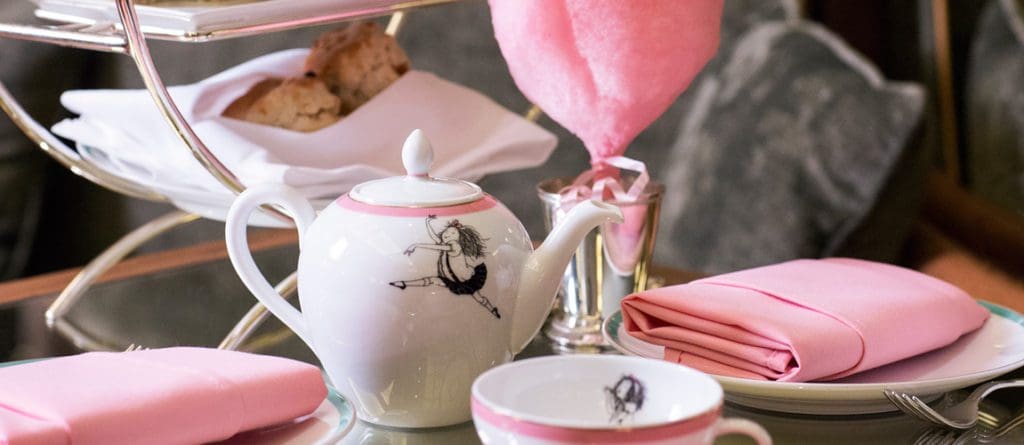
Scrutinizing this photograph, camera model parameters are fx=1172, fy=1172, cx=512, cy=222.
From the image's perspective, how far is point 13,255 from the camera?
1333 mm

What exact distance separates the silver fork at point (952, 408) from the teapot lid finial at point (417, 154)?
0.71 ft

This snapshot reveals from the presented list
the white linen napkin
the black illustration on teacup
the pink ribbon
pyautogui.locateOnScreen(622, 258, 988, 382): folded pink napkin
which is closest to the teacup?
the black illustration on teacup

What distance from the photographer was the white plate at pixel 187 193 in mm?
Answer: 702

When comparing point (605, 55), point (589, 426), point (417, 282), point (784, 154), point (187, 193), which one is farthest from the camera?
A: point (784, 154)

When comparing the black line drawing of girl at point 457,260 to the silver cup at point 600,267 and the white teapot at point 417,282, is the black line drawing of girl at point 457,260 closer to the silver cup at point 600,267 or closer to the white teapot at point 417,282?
the white teapot at point 417,282

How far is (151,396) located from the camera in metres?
0.41

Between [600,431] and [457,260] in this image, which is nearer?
[600,431]

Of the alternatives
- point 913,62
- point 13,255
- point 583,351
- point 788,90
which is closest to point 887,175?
point 788,90

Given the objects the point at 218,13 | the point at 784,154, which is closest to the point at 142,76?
the point at 218,13

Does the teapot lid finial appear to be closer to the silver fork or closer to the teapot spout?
the teapot spout

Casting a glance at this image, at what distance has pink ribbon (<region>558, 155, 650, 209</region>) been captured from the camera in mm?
612

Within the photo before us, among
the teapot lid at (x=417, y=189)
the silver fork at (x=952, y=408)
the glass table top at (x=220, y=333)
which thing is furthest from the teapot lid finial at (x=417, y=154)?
the silver fork at (x=952, y=408)

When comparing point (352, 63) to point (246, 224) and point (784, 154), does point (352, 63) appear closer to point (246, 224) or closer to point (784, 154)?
point (246, 224)

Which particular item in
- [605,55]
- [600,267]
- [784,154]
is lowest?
[784,154]
